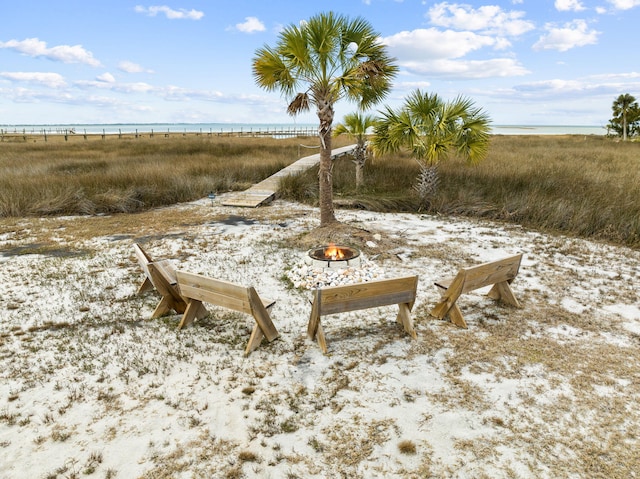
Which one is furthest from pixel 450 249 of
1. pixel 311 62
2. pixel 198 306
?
pixel 198 306

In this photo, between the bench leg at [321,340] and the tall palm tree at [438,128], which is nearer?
the bench leg at [321,340]

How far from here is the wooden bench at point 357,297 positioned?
4.45m

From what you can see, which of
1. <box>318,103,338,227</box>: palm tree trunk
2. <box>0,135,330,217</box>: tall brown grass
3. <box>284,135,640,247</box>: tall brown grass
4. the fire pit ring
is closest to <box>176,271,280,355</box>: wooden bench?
the fire pit ring

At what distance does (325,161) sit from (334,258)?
3.02 metres

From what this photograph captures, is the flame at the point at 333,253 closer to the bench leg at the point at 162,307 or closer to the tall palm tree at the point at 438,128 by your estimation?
the bench leg at the point at 162,307

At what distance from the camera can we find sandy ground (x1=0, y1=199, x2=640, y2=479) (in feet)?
9.99

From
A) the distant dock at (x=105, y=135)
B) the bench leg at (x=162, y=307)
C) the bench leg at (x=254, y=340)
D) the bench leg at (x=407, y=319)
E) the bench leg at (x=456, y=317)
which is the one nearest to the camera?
the bench leg at (x=254, y=340)

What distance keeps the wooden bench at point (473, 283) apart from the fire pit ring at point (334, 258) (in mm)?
1818

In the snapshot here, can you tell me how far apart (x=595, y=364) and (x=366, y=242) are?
4.99m

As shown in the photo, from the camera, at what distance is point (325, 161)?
887 centimetres

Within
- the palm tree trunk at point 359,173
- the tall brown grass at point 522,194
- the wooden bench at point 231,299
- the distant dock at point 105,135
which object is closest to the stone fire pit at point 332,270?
the wooden bench at point 231,299

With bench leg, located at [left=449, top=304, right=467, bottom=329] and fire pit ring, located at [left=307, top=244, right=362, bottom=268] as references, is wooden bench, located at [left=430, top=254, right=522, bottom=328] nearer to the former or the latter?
bench leg, located at [left=449, top=304, right=467, bottom=329]

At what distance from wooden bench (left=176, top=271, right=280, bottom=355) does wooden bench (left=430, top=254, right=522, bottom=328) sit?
240cm

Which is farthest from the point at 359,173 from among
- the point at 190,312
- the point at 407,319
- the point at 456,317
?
the point at 190,312
